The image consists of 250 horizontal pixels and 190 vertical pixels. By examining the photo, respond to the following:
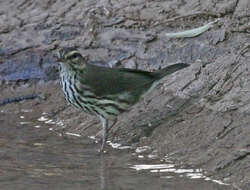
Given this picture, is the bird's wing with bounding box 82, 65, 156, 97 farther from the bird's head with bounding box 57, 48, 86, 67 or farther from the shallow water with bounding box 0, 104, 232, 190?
the shallow water with bounding box 0, 104, 232, 190

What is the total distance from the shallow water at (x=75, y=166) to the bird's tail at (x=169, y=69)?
3.33 feet

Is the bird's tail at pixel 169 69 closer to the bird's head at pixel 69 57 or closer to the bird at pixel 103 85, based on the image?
the bird at pixel 103 85

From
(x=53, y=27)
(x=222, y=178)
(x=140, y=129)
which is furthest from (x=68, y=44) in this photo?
(x=222, y=178)

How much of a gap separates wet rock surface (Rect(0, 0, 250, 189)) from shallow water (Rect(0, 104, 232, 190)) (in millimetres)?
234

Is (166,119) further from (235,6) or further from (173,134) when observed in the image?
(235,6)

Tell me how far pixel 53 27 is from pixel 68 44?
45 cm

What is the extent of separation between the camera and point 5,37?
11.6 meters

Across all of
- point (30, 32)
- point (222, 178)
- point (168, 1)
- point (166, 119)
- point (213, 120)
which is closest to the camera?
point (222, 178)

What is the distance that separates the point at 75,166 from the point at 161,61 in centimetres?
244

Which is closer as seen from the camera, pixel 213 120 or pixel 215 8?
pixel 213 120

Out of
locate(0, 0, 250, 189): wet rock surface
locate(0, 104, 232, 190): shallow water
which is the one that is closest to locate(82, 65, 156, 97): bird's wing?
locate(0, 0, 250, 189): wet rock surface

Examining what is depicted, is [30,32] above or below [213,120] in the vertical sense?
above

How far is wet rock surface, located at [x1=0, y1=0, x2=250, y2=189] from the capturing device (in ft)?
27.3

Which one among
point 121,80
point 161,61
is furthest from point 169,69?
point 161,61
